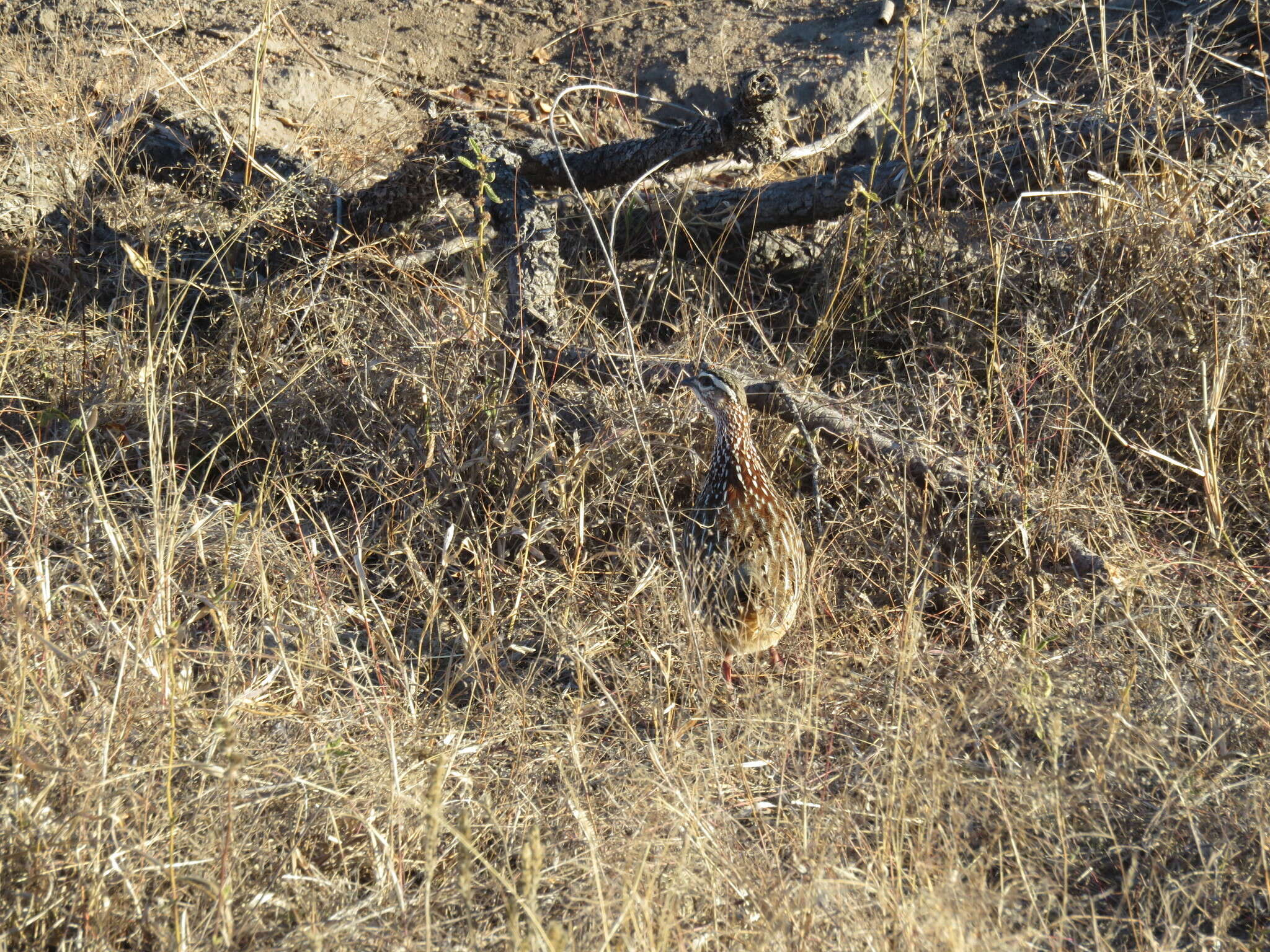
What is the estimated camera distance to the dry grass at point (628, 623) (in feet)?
9.10

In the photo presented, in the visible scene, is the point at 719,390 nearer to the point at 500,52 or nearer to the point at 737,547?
the point at 737,547

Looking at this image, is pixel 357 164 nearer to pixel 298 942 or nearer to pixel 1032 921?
pixel 298 942

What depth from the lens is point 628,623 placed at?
13.3ft

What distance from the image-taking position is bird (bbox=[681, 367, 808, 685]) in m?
3.98

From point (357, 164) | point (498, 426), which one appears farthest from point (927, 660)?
point (357, 164)

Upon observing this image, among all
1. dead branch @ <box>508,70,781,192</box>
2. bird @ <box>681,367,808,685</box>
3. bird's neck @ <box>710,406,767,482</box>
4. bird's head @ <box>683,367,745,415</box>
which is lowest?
bird @ <box>681,367,808,685</box>

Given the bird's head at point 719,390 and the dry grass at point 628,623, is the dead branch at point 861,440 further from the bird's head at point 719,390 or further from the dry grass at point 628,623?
the bird's head at point 719,390

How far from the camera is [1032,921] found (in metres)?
2.82

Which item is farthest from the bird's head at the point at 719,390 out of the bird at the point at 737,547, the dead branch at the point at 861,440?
the dead branch at the point at 861,440

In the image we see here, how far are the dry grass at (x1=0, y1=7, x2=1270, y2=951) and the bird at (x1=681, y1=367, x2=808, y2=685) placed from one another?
4.9 inches

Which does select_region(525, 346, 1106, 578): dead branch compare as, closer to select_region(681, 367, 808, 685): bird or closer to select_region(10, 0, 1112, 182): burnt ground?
select_region(681, 367, 808, 685): bird

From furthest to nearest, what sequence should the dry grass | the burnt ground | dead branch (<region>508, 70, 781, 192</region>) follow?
1. the burnt ground
2. dead branch (<region>508, 70, 781, 192</region>)
3. the dry grass

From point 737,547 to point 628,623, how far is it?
1.51 feet

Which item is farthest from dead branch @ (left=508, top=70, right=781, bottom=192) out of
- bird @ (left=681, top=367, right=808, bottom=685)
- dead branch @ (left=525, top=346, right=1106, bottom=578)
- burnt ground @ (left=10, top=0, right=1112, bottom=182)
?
burnt ground @ (left=10, top=0, right=1112, bottom=182)
